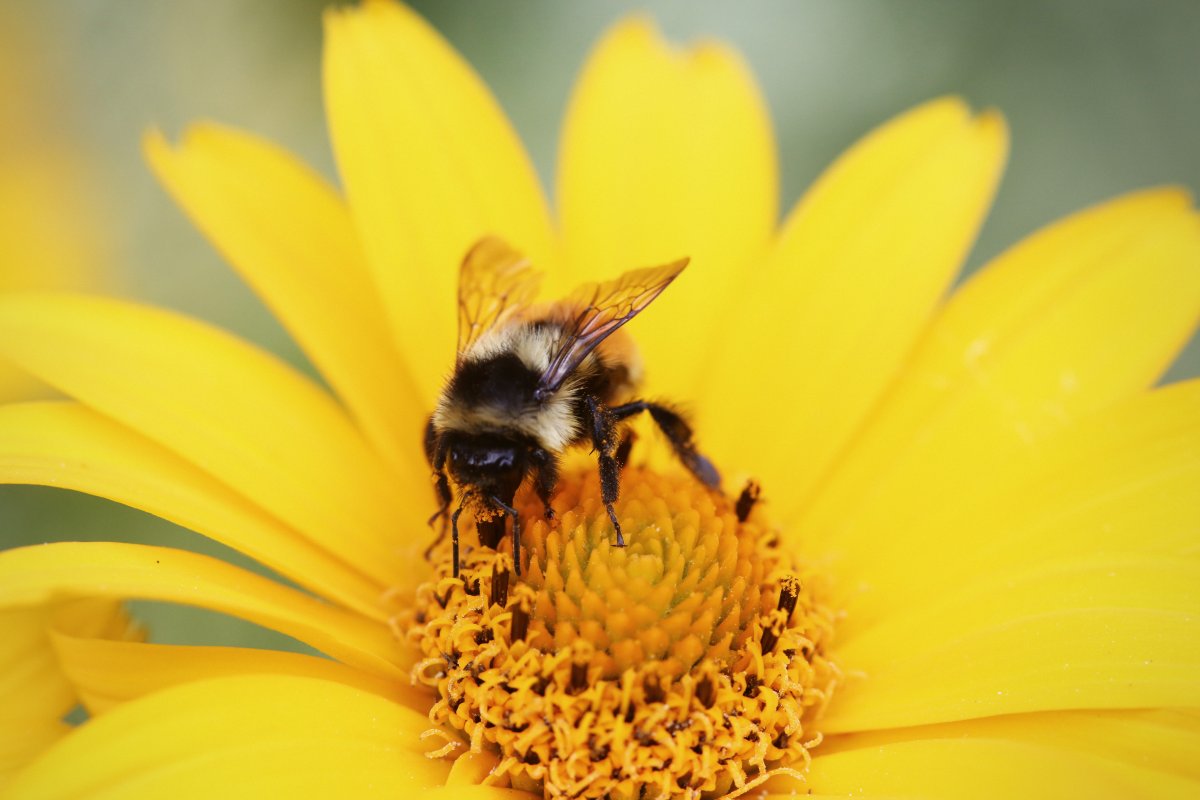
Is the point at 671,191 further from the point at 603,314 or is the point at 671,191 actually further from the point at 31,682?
the point at 31,682

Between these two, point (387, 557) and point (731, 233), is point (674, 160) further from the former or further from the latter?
point (387, 557)

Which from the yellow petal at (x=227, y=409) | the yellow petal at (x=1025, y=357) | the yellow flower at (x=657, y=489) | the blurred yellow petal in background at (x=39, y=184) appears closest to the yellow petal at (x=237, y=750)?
the yellow flower at (x=657, y=489)

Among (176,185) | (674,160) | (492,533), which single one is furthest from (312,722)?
(674,160)

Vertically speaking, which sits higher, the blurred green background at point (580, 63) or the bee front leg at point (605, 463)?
the blurred green background at point (580, 63)

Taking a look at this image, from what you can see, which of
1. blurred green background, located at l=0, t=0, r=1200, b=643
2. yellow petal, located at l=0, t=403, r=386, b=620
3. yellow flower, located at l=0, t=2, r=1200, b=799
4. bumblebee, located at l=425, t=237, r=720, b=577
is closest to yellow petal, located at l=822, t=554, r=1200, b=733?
yellow flower, located at l=0, t=2, r=1200, b=799

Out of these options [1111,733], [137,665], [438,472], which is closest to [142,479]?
[137,665]

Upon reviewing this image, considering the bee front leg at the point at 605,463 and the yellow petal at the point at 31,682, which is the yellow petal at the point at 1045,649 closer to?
the bee front leg at the point at 605,463

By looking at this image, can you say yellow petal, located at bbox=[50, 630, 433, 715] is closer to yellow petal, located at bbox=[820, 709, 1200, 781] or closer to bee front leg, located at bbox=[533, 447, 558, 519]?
bee front leg, located at bbox=[533, 447, 558, 519]
